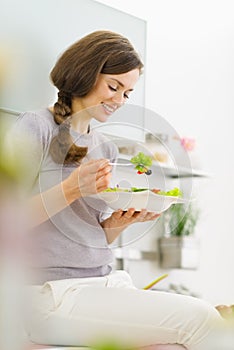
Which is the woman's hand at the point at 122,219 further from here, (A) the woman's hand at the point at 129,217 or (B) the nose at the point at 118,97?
(B) the nose at the point at 118,97

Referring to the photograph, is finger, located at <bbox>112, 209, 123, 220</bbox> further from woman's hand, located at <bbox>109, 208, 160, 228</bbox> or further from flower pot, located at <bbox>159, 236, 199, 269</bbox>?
flower pot, located at <bbox>159, 236, 199, 269</bbox>

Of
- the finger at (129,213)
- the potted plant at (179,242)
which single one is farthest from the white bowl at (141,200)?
the potted plant at (179,242)

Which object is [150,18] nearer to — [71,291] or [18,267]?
[71,291]

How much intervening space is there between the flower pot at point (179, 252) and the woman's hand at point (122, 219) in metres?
1.06

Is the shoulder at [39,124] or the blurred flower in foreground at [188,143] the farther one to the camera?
the blurred flower in foreground at [188,143]

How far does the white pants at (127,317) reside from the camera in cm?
104

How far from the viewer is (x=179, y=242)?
2.36 meters

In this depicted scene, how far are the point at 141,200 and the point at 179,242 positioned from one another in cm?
125

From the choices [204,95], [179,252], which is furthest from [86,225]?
[204,95]

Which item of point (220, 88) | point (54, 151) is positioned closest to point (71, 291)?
point (54, 151)

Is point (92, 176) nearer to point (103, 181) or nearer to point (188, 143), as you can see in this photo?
point (103, 181)

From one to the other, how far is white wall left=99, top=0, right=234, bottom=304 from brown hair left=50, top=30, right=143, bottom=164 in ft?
3.74

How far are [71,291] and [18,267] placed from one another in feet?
3.19

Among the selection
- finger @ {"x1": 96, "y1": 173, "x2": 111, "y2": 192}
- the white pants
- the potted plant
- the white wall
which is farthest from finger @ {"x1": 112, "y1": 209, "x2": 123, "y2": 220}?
the white wall
